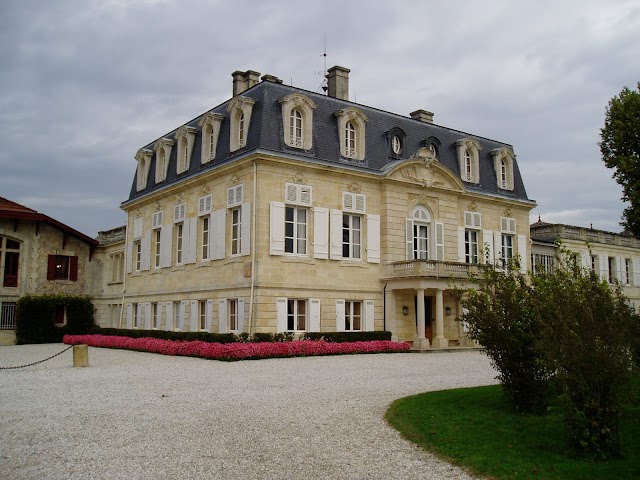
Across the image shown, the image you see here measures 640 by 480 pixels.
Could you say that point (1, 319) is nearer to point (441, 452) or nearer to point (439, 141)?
point (439, 141)

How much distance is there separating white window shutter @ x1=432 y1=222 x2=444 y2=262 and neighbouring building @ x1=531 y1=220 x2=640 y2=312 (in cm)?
1252

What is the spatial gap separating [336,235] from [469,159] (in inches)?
399

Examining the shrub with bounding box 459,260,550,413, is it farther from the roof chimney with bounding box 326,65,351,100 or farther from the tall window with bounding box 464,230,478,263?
the roof chimney with bounding box 326,65,351,100

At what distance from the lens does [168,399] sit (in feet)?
40.5

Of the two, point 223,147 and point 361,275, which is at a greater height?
point 223,147

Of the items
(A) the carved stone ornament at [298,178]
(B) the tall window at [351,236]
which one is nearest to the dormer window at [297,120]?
(A) the carved stone ornament at [298,178]

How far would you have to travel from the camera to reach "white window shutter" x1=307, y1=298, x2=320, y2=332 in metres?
25.1

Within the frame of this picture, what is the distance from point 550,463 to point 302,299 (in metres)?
17.8

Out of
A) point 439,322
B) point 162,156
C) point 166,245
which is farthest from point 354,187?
point 162,156

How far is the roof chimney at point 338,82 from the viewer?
30.6m

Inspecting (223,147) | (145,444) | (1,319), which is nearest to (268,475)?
(145,444)

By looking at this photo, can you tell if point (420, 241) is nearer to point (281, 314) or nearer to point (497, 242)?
point (497, 242)

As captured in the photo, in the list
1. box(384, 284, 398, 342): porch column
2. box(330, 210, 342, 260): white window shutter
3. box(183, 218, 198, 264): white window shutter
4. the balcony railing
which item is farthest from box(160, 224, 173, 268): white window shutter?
the balcony railing

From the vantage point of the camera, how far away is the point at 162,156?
3288 cm
